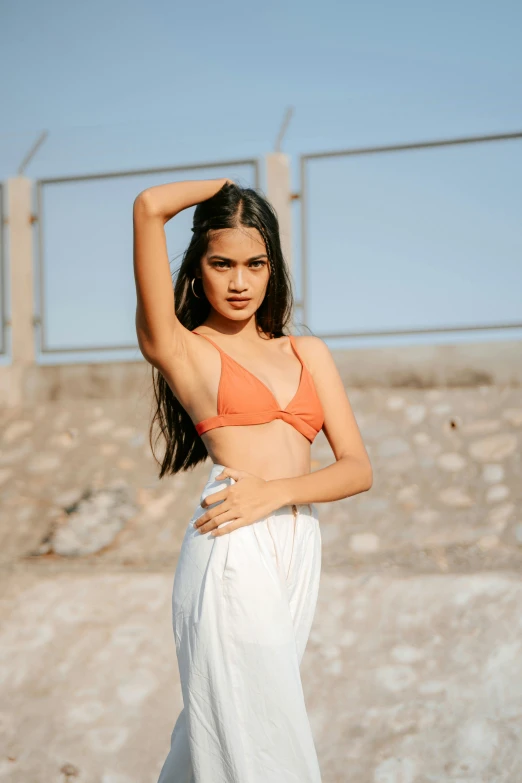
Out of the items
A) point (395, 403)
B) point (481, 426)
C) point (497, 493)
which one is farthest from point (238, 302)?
point (395, 403)

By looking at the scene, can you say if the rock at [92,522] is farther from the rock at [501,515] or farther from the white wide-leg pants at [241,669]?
the white wide-leg pants at [241,669]

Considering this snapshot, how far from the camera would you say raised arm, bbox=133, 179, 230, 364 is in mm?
2283

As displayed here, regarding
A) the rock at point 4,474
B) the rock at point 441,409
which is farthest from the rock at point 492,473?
the rock at point 4,474

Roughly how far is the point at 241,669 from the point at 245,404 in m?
0.70

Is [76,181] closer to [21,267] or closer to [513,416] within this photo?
[21,267]

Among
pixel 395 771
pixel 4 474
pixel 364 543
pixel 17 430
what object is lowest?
pixel 395 771

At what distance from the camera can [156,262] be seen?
2287mm

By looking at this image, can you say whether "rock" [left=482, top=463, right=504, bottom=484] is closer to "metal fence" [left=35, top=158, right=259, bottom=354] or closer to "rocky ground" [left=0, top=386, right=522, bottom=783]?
"rocky ground" [left=0, top=386, right=522, bottom=783]

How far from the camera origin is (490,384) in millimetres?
6551

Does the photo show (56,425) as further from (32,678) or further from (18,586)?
(32,678)

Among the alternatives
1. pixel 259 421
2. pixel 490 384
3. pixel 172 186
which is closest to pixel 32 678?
pixel 259 421

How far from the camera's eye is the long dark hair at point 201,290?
8.39 ft

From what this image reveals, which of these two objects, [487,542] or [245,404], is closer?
[245,404]

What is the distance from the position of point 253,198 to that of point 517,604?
3.04 meters
